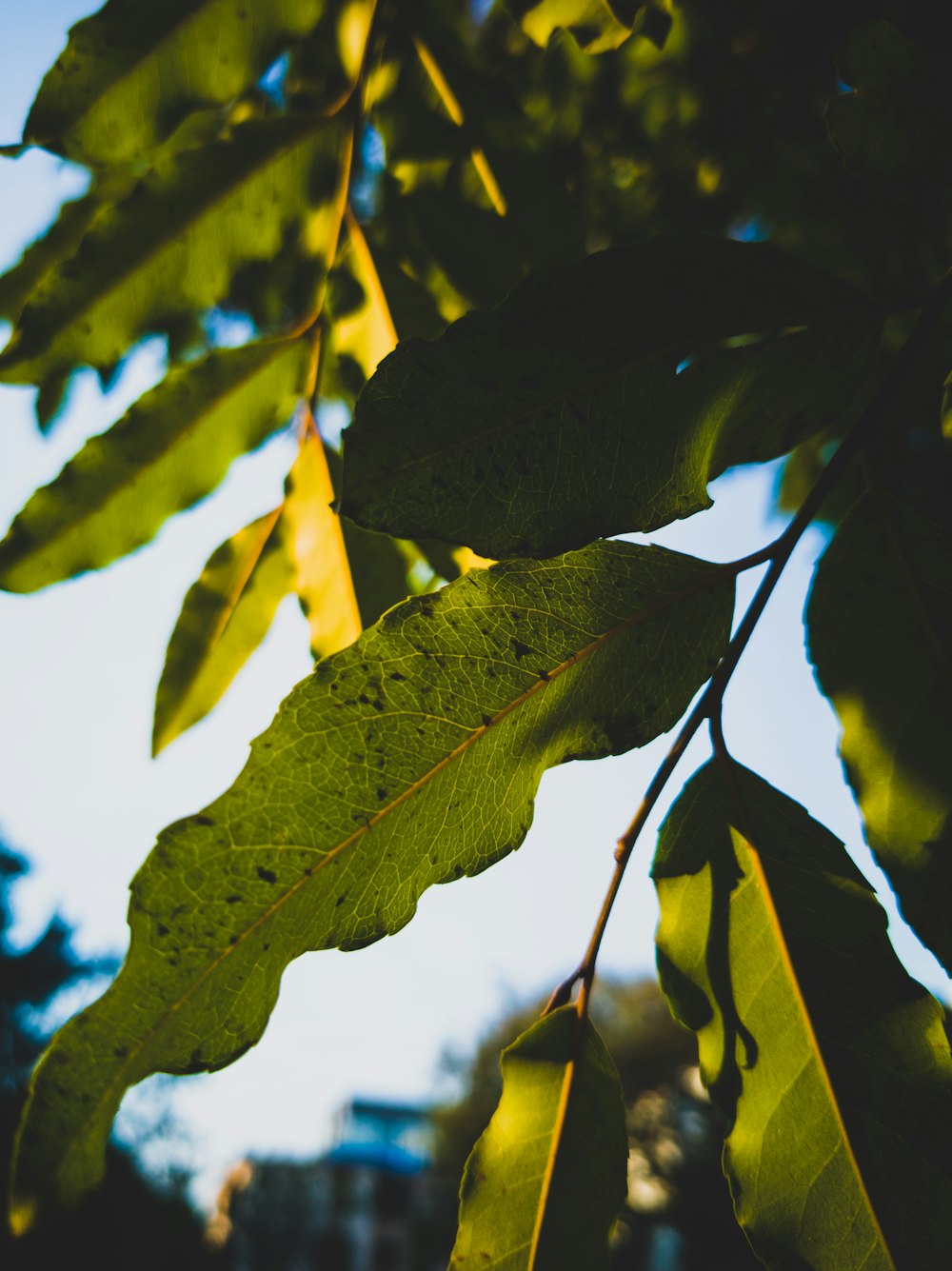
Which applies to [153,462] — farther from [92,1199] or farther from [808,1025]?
[92,1199]

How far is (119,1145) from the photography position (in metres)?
13.8

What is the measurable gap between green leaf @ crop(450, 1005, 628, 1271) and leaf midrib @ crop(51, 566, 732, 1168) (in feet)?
0.52

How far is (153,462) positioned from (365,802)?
1.39 ft

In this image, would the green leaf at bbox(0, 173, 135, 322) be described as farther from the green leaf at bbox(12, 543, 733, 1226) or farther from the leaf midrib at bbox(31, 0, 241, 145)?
the green leaf at bbox(12, 543, 733, 1226)

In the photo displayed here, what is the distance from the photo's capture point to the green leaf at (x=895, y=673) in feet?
1.55

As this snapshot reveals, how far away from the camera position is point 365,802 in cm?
45

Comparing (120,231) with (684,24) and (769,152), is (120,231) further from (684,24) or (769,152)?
(769,152)

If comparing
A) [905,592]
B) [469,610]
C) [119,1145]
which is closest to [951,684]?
[905,592]

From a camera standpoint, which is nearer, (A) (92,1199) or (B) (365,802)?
(B) (365,802)

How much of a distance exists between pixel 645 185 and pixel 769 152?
140 mm

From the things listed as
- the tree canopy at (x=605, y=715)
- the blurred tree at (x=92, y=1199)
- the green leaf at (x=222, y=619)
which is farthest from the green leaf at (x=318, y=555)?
the blurred tree at (x=92, y=1199)

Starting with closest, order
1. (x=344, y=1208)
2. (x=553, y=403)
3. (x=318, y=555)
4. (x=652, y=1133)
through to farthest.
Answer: (x=553, y=403)
(x=318, y=555)
(x=652, y=1133)
(x=344, y=1208)

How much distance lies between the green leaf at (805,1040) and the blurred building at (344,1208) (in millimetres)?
17790

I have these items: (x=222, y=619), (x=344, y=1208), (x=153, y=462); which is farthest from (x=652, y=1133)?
(x=153, y=462)
